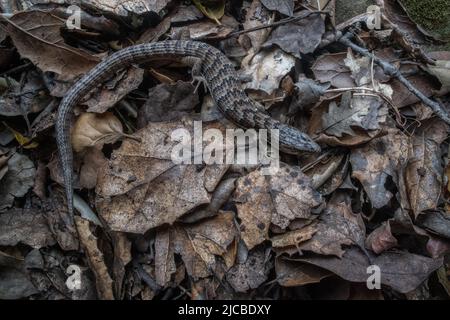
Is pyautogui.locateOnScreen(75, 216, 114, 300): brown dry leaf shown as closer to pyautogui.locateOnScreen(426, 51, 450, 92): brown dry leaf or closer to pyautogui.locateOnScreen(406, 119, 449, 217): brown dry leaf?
pyautogui.locateOnScreen(406, 119, 449, 217): brown dry leaf

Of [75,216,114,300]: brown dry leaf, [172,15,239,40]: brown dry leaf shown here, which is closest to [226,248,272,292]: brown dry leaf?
[75,216,114,300]: brown dry leaf

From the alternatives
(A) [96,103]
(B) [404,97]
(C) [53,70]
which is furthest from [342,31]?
(C) [53,70]

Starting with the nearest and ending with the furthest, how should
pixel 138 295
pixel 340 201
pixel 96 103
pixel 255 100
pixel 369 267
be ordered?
pixel 369 267
pixel 138 295
pixel 340 201
pixel 96 103
pixel 255 100

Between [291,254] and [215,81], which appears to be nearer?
[291,254]

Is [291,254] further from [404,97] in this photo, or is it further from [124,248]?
[404,97]

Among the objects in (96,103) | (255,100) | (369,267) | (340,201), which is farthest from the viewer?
(255,100)

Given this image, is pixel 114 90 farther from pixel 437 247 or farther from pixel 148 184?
pixel 437 247

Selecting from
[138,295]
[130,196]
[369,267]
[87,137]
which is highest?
[87,137]
